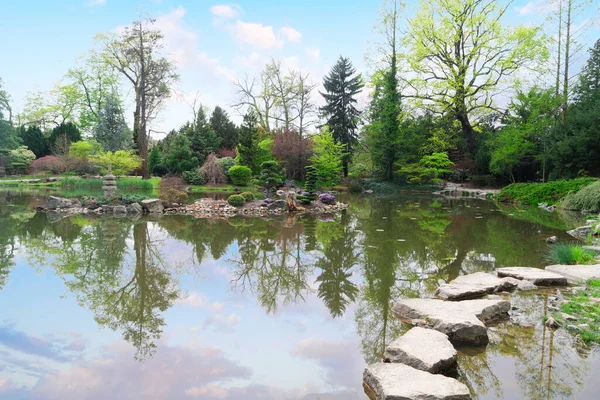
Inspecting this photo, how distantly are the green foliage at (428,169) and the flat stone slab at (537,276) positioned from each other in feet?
66.1

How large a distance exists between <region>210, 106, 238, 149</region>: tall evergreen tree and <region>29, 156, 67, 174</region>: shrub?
1232 cm

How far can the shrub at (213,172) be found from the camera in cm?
2523

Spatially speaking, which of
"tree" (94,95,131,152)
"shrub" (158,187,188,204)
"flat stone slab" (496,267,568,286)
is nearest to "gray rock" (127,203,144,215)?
"shrub" (158,187,188,204)

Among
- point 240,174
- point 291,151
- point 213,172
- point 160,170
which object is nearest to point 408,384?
point 240,174

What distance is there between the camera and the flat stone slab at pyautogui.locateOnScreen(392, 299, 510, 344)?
11.2 ft

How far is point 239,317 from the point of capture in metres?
4.11

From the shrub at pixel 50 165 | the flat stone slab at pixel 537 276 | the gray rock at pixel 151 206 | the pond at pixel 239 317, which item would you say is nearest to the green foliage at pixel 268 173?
the gray rock at pixel 151 206

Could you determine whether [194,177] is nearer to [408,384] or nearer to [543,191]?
[543,191]

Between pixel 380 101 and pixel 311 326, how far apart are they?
85.4 ft

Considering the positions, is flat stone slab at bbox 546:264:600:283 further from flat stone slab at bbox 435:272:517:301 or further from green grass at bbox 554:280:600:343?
flat stone slab at bbox 435:272:517:301

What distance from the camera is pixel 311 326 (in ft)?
12.8

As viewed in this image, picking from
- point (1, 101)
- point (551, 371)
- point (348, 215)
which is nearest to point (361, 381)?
point (551, 371)

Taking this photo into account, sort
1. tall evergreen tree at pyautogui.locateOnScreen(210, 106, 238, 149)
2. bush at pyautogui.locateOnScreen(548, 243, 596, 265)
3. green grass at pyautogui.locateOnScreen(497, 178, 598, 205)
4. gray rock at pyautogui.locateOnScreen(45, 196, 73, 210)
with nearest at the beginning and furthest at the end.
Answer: bush at pyautogui.locateOnScreen(548, 243, 596, 265) < gray rock at pyautogui.locateOnScreen(45, 196, 73, 210) < green grass at pyautogui.locateOnScreen(497, 178, 598, 205) < tall evergreen tree at pyautogui.locateOnScreen(210, 106, 238, 149)

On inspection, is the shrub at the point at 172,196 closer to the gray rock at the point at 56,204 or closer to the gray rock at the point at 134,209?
the gray rock at the point at 134,209
